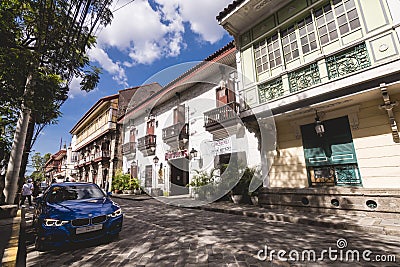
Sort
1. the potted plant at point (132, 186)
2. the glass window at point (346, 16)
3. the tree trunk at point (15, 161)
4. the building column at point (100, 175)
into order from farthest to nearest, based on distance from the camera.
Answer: the building column at point (100, 175) → the potted plant at point (132, 186) → the tree trunk at point (15, 161) → the glass window at point (346, 16)

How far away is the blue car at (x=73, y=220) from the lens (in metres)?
3.79

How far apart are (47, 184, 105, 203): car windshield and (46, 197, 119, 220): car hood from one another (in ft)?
0.87

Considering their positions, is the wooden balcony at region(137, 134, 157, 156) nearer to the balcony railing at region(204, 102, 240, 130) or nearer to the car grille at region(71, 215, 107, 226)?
the balcony railing at region(204, 102, 240, 130)

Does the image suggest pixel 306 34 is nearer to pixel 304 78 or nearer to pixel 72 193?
pixel 304 78

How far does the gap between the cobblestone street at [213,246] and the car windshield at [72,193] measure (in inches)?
41.7

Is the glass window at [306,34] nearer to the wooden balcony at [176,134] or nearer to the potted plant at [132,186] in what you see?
the wooden balcony at [176,134]

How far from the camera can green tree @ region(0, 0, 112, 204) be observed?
4.88m

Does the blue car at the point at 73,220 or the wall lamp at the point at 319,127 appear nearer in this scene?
the blue car at the point at 73,220

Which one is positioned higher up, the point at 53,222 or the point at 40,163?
the point at 40,163

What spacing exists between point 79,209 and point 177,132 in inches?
387

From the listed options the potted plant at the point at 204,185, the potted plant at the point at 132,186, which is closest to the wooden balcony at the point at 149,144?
the potted plant at the point at 132,186

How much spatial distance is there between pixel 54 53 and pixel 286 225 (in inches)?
355

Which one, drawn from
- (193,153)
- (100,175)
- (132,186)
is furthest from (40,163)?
(193,153)

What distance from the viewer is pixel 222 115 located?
10.3m
